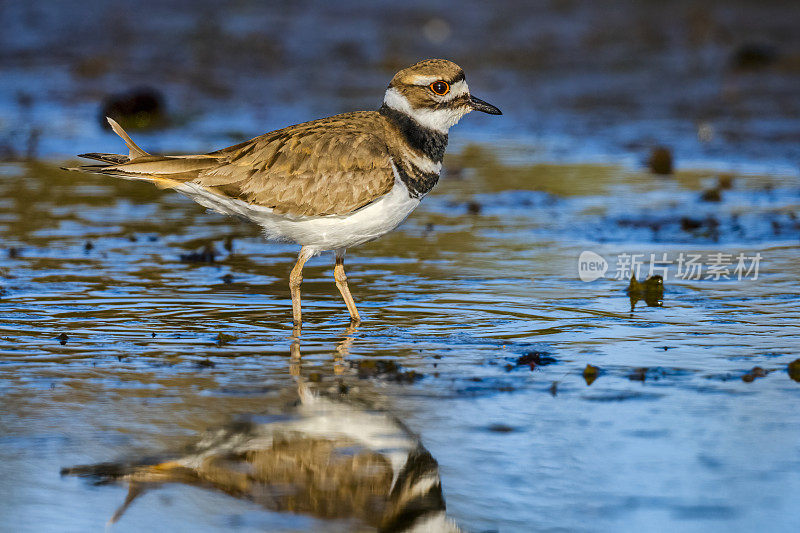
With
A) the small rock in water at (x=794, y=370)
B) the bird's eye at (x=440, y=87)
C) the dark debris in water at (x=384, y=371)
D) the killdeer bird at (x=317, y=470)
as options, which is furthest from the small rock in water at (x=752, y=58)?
the killdeer bird at (x=317, y=470)

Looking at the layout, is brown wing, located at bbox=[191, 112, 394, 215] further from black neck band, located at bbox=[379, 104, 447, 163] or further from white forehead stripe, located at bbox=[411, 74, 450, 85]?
white forehead stripe, located at bbox=[411, 74, 450, 85]

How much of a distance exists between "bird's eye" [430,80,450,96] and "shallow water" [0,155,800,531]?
1.17 m

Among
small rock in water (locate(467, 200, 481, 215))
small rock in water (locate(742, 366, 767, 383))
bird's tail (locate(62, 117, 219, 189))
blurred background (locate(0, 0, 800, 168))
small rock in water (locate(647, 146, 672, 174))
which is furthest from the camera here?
blurred background (locate(0, 0, 800, 168))

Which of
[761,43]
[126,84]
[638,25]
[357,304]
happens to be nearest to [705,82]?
[761,43]

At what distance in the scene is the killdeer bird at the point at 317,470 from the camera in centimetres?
364

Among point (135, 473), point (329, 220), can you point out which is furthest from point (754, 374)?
point (135, 473)

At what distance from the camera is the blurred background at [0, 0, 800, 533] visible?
148 inches

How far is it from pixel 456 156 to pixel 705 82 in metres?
5.33

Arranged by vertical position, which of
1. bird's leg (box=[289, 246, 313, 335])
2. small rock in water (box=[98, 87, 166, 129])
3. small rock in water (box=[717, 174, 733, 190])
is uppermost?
small rock in water (box=[98, 87, 166, 129])

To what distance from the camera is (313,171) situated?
20.3ft

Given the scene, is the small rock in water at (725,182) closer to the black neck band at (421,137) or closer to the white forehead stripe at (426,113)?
the white forehead stripe at (426,113)

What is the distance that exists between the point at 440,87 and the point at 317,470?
10.1 ft

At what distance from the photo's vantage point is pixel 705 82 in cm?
1556

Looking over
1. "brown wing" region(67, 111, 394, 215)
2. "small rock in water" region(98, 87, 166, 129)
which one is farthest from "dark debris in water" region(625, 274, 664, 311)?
"small rock in water" region(98, 87, 166, 129)
